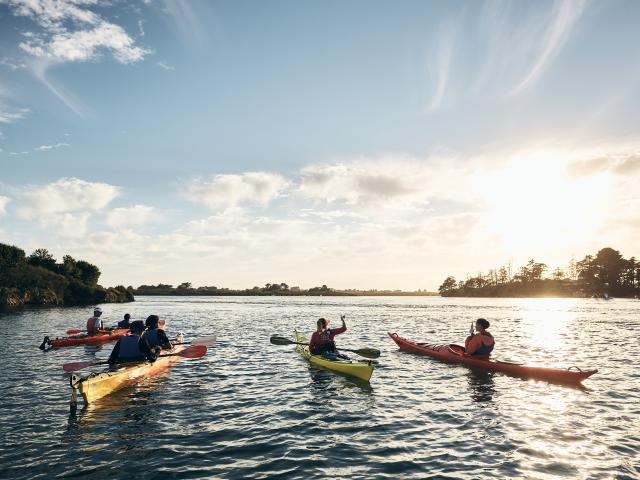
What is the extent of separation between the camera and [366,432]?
11000 mm

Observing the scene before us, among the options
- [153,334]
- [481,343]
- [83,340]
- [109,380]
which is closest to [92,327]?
[83,340]

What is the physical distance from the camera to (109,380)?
13.8m

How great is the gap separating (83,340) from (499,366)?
1025 inches

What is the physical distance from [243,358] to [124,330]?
1391cm

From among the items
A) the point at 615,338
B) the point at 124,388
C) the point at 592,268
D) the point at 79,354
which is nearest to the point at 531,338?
the point at 615,338

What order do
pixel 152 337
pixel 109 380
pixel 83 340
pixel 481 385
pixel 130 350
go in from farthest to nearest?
pixel 83 340
pixel 152 337
pixel 481 385
pixel 130 350
pixel 109 380

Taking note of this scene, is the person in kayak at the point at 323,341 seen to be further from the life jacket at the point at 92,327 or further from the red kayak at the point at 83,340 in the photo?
the life jacket at the point at 92,327

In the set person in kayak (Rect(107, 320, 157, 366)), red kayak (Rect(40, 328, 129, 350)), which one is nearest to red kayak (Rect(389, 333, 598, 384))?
person in kayak (Rect(107, 320, 157, 366))

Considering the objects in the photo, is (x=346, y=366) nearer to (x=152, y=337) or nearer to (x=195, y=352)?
(x=195, y=352)

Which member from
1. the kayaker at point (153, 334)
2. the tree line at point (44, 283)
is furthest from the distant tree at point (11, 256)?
the kayaker at point (153, 334)

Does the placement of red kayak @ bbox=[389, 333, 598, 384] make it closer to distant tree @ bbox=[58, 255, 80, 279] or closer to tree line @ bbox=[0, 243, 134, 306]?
tree line @ bbox=[0, 243, 134, 306]

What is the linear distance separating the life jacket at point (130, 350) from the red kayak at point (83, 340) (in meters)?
11.6

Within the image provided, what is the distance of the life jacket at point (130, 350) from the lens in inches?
634

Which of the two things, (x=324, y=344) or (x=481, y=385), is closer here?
(x=481, y=385)
